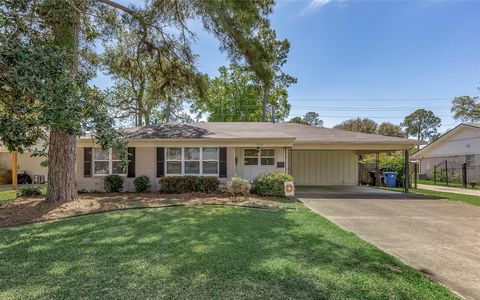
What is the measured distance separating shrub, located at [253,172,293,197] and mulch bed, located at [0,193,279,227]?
58cm

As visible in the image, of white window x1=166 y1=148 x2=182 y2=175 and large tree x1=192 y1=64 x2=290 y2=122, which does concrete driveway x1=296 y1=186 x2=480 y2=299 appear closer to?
white window x1=166 y1=148 x2=182 y2=175

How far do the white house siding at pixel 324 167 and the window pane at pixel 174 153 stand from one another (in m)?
7.91

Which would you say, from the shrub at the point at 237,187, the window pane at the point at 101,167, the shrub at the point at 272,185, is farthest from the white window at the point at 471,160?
the window pane at the point at 101,167

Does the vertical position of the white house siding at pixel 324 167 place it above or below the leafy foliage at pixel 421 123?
below

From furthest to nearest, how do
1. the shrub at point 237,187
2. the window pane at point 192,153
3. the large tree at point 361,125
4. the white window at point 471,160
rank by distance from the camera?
the large tree at point 361,125
the white window at point 471,160
the window pane at point 192,153
the shrub at point 237,187

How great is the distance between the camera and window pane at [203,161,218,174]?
44.4 ft

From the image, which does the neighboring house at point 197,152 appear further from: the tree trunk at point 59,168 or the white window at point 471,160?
the white window at point 471,160

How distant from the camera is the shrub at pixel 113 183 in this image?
1316 centimetres

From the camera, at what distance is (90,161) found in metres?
13.7

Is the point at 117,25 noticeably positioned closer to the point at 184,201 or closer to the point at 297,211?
the point at 184,201

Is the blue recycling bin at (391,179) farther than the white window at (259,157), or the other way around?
the blue recycling bin at (391,179)

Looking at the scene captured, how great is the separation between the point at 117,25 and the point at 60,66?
8.99 metres

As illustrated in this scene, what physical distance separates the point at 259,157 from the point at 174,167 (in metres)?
4.39

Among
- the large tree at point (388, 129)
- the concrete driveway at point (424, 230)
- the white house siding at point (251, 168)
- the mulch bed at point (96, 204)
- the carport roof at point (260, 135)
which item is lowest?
the concrete driveway at point (424, 230)
